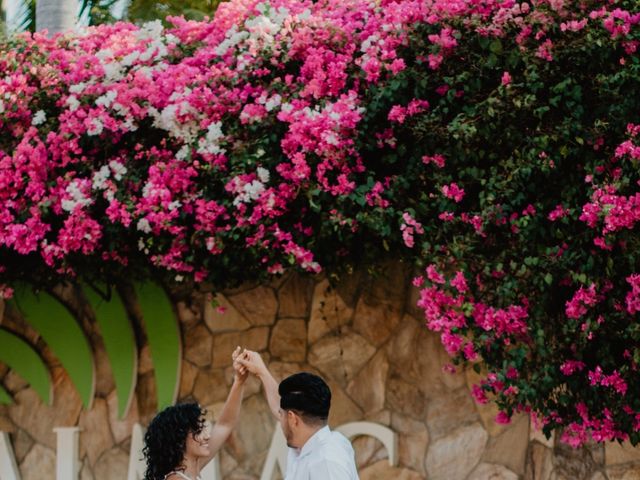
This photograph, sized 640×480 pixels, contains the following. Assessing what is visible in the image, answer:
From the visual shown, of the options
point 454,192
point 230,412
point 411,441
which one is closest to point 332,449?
point 230,412

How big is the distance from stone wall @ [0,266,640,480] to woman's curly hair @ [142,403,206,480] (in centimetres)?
240

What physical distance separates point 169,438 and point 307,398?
26.4 inches

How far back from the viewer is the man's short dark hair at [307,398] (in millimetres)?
4789

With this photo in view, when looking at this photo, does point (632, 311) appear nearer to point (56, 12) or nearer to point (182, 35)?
point (182, 35)

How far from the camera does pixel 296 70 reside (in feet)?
23.5

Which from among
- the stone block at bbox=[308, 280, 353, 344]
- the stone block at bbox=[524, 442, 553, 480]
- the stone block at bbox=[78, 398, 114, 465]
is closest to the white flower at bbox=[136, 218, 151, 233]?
the stone block at bbox=[308, 280, 353, 344]

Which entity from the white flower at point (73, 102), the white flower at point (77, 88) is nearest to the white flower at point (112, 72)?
the white flower at point (77, 88)

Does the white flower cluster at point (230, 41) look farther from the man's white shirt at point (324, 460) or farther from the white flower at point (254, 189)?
the man's white shirt at point (324, 460)

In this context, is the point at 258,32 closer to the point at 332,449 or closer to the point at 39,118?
the point at 39,118

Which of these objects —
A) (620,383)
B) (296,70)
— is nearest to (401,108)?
(296,70)

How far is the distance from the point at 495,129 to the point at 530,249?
0.75 metres

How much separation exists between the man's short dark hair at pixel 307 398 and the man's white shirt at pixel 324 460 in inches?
3.0

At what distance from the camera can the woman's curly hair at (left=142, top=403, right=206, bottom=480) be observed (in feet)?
15.9

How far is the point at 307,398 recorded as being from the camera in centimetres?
480
